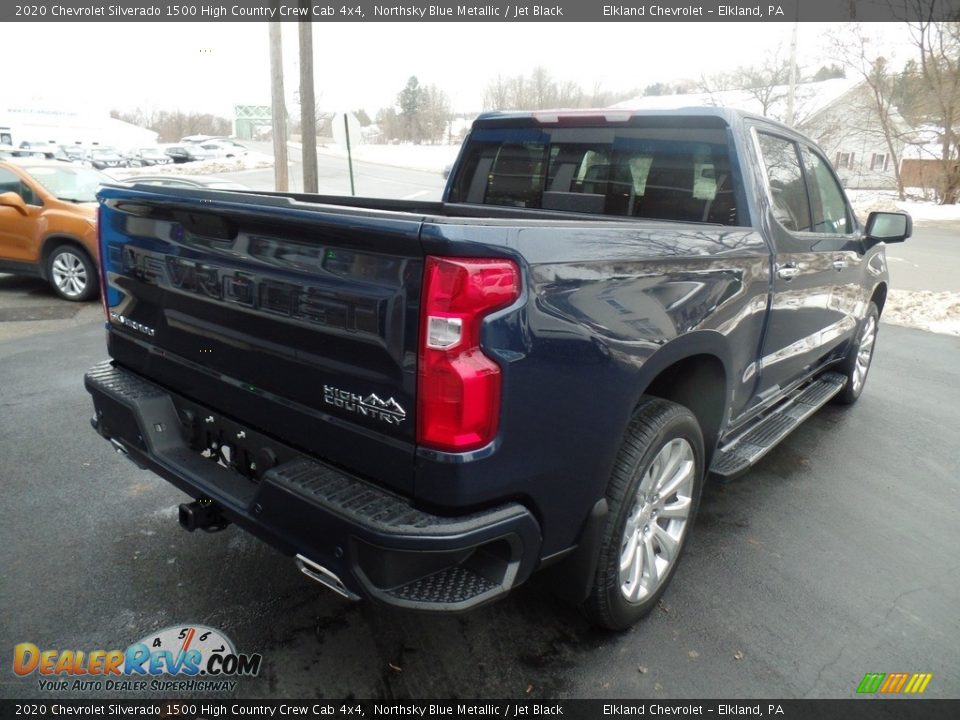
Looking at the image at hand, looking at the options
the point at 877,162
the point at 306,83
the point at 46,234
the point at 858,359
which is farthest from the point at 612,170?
the point at 877,162

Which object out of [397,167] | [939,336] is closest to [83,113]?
[397,167]

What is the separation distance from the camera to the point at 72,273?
831 cm

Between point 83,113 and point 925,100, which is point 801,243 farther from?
point 83,113

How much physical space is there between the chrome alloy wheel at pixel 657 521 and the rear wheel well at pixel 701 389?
0.28 metres

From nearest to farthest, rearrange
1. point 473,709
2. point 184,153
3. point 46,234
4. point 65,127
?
point 473,709 → point 46,234 → point 184,153 → point 65,127

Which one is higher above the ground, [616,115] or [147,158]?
[616,115]

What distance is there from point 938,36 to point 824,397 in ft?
114

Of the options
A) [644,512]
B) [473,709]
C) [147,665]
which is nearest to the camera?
[473,709]

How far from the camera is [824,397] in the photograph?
4.55 metres

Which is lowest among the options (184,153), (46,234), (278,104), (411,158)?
(46,234)

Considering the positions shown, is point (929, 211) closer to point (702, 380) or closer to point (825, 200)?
point (825, 200)

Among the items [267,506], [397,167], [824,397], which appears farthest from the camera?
[397,167]

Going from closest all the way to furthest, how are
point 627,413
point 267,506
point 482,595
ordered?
point 482,595
point 267,506
point 627,413

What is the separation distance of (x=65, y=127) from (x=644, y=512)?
6696cm
